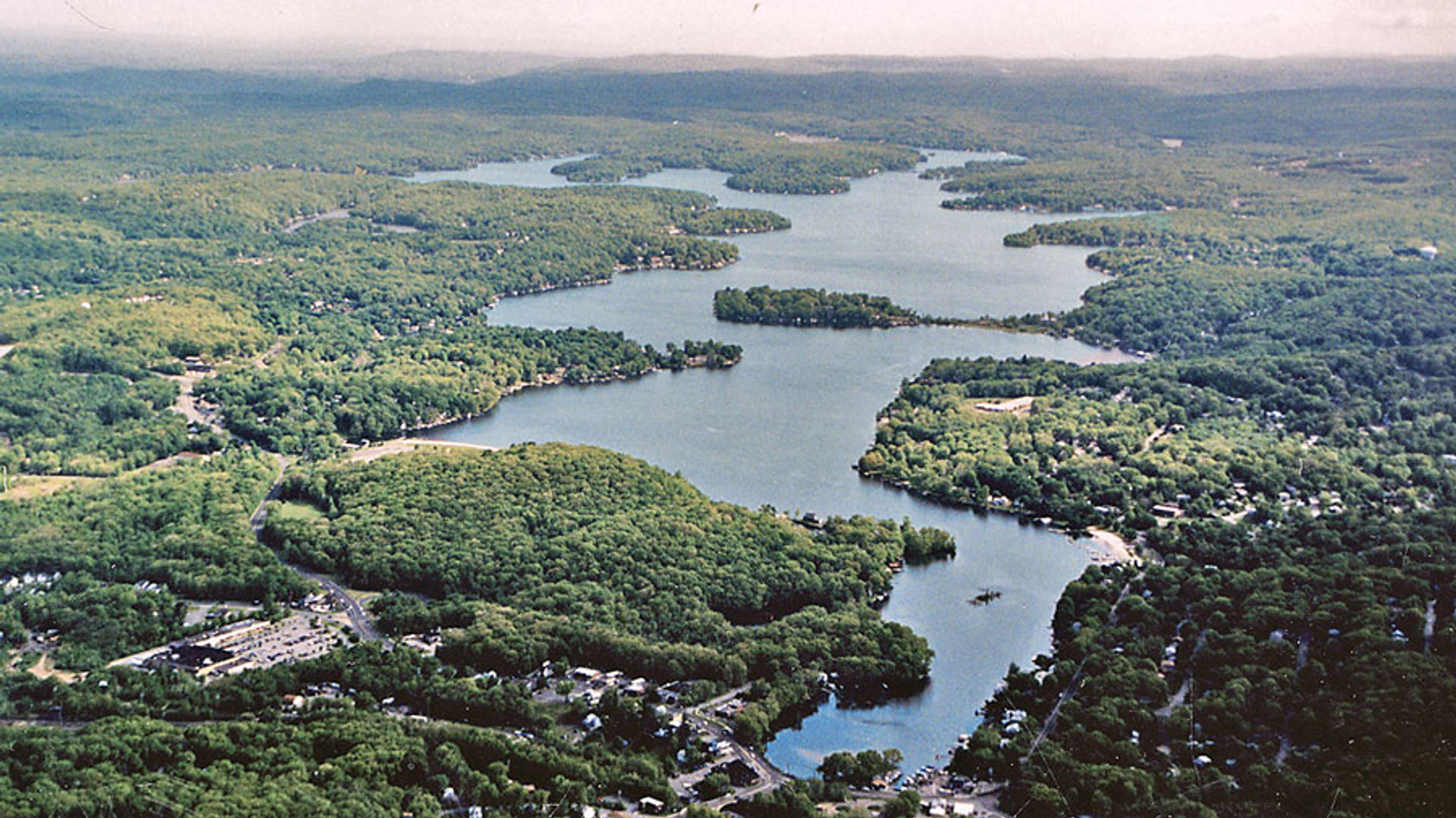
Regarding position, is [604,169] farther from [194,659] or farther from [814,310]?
[194,659]

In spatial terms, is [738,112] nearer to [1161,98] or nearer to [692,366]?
[1161,98]

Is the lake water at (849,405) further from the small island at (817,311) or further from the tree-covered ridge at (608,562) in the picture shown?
the tree-covered ridge at (608,562)

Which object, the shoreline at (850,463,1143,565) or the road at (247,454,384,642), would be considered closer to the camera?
the road at (247,454,384,642)

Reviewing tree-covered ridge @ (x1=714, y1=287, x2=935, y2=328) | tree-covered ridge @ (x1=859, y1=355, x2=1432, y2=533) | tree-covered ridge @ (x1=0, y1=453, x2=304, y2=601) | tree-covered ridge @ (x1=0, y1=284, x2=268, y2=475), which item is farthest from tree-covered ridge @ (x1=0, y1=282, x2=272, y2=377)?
Result: tree-covered ridge @ (x1=859, y1=355, x2=1432, y2=533)

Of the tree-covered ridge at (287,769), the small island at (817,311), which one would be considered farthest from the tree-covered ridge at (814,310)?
Result: the tree-covered ridge at (287,769)

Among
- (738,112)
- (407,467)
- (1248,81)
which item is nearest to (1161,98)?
(1248,81)

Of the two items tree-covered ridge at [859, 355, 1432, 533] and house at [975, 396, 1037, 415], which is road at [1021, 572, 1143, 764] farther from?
house at [975, 396, 1037, 415]

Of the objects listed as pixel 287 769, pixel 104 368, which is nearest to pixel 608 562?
pixel 287 769
